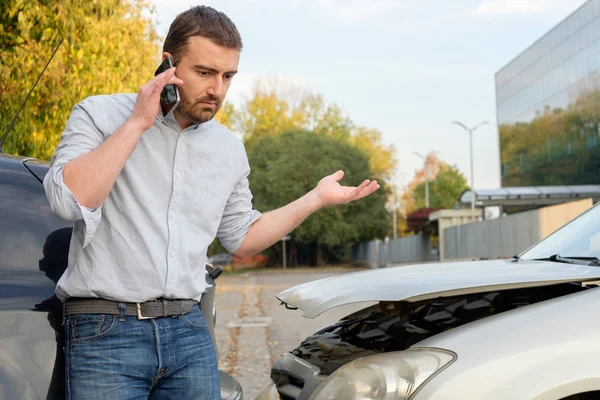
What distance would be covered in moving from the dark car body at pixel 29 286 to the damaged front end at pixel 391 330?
0.98 meters

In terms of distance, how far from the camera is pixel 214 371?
102 inches

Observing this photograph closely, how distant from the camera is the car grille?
3.11 meters

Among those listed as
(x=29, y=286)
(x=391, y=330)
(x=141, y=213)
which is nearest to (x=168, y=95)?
(x=141, y=213)

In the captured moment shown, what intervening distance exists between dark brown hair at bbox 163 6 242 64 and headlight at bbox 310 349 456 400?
106 cm

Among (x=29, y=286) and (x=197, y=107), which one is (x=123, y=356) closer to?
(x=29, y=286)

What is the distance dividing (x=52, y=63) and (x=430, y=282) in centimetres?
984

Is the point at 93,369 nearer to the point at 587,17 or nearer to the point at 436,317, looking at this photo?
the point at 436,317

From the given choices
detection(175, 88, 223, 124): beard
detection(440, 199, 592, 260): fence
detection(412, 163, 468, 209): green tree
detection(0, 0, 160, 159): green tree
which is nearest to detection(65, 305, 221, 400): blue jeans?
detection(175, 88, 223, 124): beard

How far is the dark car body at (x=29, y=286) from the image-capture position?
239cm

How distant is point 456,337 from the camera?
9.23ft

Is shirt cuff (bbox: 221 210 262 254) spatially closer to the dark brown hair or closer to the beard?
the beard

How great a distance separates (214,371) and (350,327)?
45.4 inches

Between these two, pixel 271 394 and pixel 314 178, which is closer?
pixel 271 394

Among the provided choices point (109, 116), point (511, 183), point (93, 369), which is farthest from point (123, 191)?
point (511, 183)
